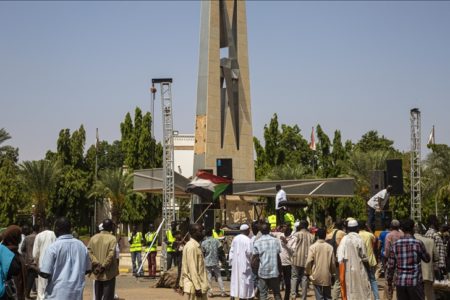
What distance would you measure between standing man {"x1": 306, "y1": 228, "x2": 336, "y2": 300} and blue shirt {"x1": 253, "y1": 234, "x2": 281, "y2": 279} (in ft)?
1.77

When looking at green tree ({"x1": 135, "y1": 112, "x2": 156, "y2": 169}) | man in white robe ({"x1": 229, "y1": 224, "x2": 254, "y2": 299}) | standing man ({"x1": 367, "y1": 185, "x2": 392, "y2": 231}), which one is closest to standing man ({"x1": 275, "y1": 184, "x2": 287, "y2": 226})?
standing man ({"x1": 367, "y1": 185, "x2": 392, "y2": 231})

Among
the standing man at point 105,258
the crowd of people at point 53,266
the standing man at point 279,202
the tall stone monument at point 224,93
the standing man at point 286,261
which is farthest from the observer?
the tall stone monument at point 224,93

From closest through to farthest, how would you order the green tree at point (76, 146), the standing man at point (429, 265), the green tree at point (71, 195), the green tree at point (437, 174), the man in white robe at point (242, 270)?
the standing man at point (429, 265) → the man in white robe at point (242, 270) → the green tree at point (437, 174) → the green tree at point (71, 195) → the green tree at point (76, 146)

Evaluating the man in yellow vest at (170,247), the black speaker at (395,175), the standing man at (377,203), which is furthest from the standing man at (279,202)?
the black speaker at (395,175)

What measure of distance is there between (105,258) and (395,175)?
13.1 m

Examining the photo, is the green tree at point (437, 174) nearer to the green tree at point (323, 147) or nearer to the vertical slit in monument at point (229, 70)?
the green tree at point (323, 147)

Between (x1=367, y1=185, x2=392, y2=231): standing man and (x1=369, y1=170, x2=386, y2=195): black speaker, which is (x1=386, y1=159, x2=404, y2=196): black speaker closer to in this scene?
(x1=369, y1=170, x2=386, y2=195): black speaker

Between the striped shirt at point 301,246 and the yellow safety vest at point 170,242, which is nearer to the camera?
the striped shirt at point 301,246

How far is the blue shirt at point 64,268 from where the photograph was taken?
7531 mm

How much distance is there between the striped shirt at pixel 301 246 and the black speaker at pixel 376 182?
8.55 meters

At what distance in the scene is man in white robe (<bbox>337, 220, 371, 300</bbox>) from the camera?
36.1 feet

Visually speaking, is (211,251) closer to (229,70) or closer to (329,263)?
(329,263)

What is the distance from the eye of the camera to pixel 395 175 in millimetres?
21609

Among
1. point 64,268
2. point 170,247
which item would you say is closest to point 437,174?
point 170,247
